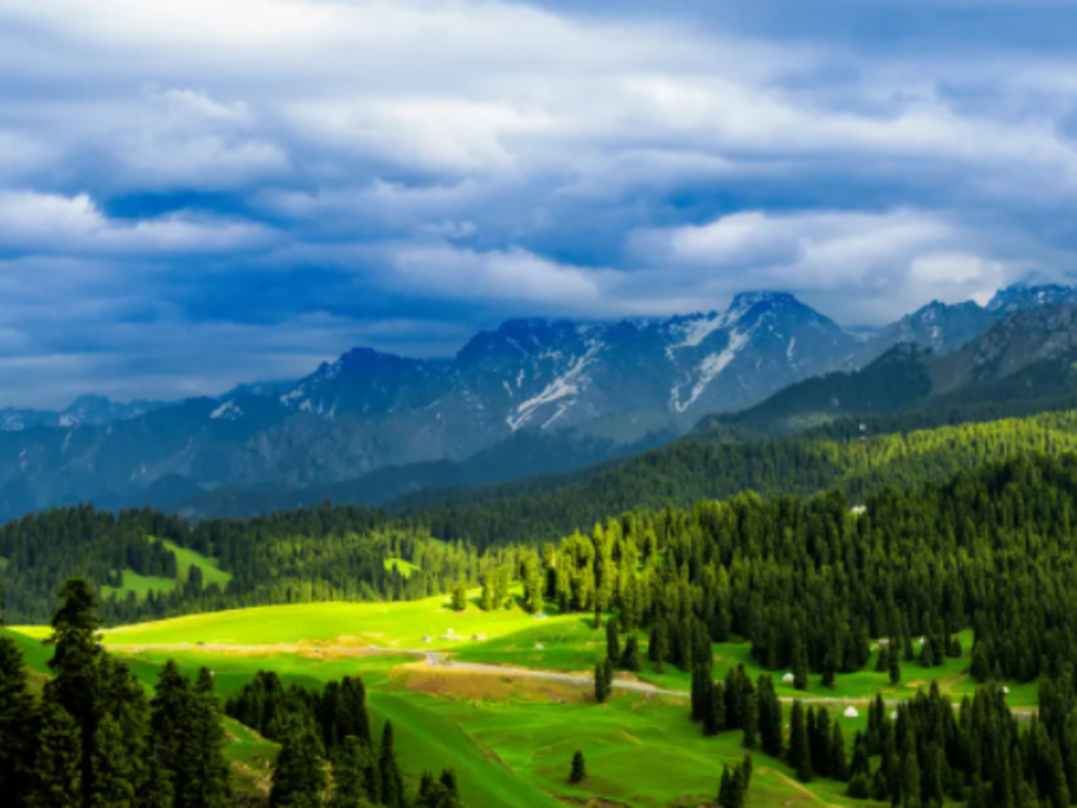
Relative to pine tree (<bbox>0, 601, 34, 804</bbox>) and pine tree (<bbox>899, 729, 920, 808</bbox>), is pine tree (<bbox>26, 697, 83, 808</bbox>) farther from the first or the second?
pine tree (<bbox>899, 729, 920, 808</bbox>)

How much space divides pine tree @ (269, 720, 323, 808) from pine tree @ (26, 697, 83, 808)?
15.1m

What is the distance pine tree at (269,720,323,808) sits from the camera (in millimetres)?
85125

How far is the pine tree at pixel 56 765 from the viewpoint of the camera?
2869 inches

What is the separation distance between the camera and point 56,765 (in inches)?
2894

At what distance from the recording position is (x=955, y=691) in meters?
198

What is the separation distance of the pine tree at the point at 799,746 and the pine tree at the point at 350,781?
7885 cm

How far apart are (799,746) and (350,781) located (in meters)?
85.2

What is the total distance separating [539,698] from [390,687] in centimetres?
2260

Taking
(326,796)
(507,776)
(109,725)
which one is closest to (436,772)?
(507,776)

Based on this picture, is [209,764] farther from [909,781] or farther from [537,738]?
[909,781]

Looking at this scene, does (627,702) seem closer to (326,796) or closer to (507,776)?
(507,776)

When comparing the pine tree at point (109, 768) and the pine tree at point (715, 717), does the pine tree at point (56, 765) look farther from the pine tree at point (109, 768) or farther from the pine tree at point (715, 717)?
the pine tree at point (715, 717)

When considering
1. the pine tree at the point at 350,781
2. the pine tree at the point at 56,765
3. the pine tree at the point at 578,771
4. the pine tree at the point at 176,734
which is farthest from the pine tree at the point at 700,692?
the pine tree at the point at 56,765

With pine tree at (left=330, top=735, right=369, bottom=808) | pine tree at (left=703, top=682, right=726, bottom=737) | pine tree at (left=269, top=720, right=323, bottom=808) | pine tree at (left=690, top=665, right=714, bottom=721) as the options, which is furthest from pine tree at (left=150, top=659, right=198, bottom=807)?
pine tree at (left=690, top=665, right=714, bottom=721)
